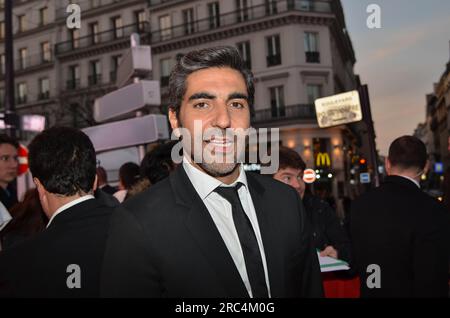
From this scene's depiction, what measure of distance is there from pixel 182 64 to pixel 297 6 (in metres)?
27.9

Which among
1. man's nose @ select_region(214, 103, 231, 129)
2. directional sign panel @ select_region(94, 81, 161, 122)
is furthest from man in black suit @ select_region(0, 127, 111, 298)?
directional sign panel @ select_region(94, 81, 161, 122)

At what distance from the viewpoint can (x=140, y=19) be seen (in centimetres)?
3234

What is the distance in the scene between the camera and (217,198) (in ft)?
6.36

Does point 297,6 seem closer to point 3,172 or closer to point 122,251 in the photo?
point 3,172

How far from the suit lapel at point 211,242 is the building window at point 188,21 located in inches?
1168

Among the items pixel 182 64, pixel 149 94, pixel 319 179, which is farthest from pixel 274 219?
pixel 319 179

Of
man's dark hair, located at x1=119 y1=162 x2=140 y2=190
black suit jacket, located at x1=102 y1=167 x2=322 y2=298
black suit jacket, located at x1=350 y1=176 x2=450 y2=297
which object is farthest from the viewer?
man's dark hair, located at x1=119 y1=162 x2=140 y2=190

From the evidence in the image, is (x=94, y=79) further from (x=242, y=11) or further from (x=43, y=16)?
(x=242, y=11)

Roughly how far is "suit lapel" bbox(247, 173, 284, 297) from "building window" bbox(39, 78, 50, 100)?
1464 inches

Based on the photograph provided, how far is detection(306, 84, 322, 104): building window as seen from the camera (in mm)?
27703

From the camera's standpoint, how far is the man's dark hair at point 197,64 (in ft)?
6.45

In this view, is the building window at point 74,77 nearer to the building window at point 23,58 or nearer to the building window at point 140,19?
the building window at point 23,58

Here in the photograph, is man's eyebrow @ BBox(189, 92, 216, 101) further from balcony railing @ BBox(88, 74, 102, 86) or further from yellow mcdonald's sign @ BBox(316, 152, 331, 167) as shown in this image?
balcony railing @ BBox(88, 74, 102, 86)

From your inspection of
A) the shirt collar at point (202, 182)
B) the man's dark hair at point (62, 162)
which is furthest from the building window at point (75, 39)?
the shirt collar at point (202, 182)
